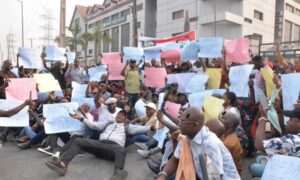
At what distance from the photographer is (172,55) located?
30.6 ft

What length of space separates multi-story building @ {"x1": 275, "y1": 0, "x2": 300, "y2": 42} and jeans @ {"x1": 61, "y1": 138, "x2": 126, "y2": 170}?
44612mm

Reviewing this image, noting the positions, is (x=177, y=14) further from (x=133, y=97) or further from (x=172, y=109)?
(x=172, y=109)

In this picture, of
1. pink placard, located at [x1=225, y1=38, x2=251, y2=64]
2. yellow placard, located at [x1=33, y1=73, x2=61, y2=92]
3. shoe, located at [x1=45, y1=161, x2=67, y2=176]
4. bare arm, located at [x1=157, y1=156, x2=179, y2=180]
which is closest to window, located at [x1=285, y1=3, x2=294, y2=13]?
pink placard, located at [x1=225, y1=38, x2=251, y2=64]

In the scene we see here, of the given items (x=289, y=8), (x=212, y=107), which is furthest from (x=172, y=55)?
(x=289, y=8)

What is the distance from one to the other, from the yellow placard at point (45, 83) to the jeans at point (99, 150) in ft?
6.83

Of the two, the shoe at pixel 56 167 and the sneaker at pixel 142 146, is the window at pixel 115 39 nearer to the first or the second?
the sneaker at pixel 142 146

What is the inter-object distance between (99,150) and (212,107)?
2.24 meters

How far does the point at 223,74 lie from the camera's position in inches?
263

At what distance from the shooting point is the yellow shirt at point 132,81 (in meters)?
8.62

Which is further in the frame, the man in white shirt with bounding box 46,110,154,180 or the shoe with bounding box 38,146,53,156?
the shoe with bounding box 38,146,53,156

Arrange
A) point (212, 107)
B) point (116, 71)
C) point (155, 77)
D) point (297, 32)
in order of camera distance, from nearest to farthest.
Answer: point (212, 107) < point (155, 77) < point (116, 71) < point (297, 32)

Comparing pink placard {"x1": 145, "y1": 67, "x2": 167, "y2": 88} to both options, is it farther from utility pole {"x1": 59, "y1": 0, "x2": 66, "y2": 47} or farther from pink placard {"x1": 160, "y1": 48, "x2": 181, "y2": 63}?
utility pole {"x1": 59, "y1": 0, "x2": 66, "y2": 47}

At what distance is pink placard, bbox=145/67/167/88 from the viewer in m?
8.40

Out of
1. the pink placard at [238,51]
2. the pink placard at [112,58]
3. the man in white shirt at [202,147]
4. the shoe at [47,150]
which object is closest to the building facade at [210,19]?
the pink placard at [112,58]
